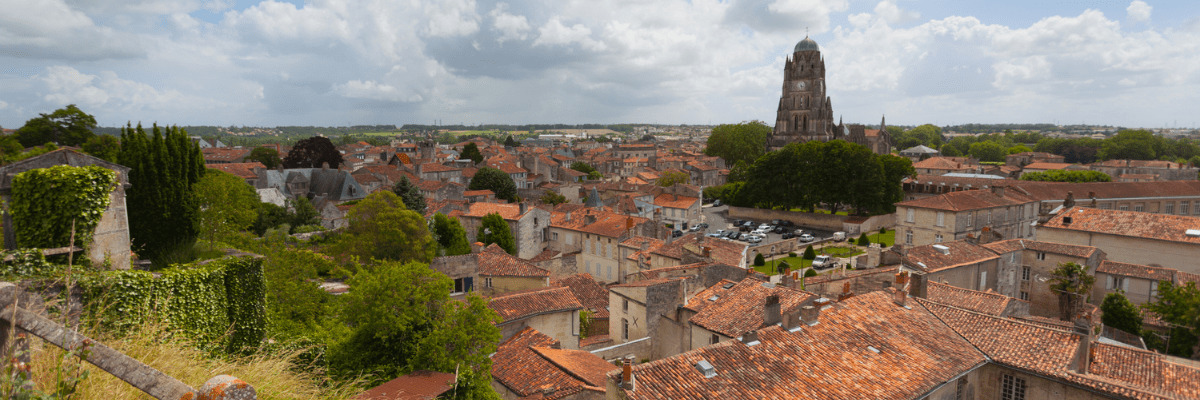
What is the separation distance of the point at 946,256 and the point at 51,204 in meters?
32.7

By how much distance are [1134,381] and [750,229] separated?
4561 centimetres

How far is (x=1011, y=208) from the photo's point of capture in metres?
47.6

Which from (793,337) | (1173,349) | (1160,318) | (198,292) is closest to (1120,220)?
(1160,318)

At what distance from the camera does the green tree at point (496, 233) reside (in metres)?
42.9

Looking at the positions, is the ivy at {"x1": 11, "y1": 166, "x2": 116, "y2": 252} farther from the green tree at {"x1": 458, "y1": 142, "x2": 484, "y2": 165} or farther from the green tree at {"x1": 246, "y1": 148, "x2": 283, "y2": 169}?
the green tree at {"x1": 458, "y1": 142, "x2": 484, "y2": 165}

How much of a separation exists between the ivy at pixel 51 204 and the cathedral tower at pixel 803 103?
95105 mm

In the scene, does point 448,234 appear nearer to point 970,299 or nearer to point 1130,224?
point 970,299

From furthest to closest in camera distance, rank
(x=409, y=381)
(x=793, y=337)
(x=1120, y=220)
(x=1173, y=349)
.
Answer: (x=1120, y=220) → (x=1173, y=349) → (x=793, y=337) → (x=409, y=381)

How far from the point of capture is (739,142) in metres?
113

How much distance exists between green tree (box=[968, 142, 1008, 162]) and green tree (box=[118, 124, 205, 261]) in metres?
169

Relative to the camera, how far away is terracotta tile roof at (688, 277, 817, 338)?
18.3 m

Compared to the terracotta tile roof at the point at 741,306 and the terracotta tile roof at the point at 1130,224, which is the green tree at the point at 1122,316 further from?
the terracotta tile roof at the point at 741,306

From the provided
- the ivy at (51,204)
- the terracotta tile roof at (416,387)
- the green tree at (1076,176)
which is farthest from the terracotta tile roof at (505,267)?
the green tree at (1076,176)

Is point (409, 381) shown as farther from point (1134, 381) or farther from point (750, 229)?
point (750, 229)
